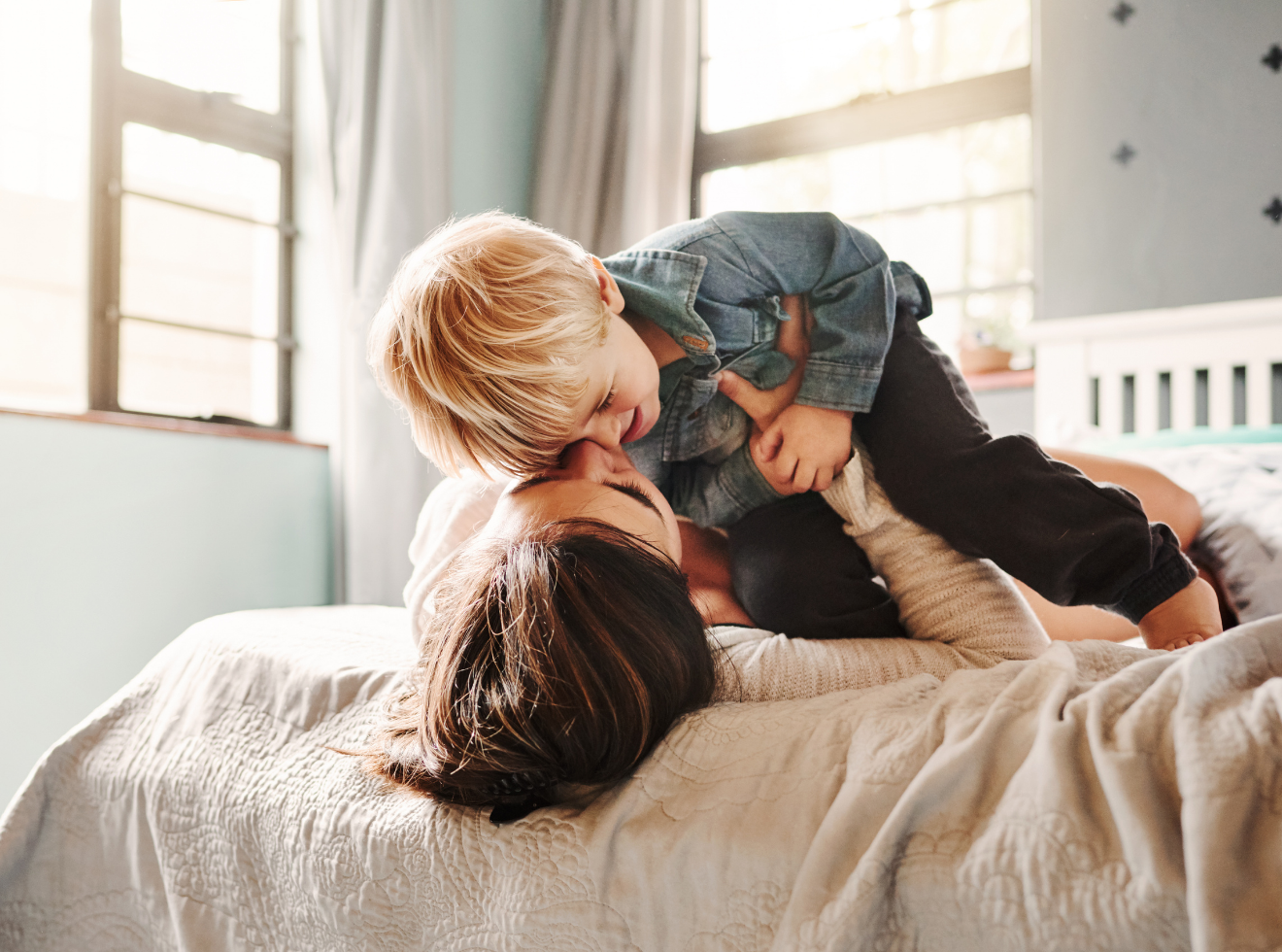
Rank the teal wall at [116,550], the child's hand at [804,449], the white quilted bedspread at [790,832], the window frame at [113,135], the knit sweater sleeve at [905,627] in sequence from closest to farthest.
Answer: the white quilted bedspread at [790,832], the knit sweater sleeve at [905,627], the child's hand at [804,449], the teal wall at [116,550], the window frame at [113,135]

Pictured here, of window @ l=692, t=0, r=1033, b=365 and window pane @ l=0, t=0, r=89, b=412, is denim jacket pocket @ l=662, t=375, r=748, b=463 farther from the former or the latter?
window pane @ l=0, t=0, r=89, b=412

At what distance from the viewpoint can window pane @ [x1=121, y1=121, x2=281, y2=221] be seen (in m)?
2.33

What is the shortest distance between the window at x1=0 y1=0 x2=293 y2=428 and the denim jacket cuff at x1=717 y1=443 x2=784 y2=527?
5.58ft

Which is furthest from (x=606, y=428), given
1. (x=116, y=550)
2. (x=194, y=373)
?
(x=194, y=373)

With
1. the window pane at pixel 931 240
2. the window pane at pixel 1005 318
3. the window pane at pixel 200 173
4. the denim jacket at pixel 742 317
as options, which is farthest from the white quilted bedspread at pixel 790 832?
the window pane at pixel 931 240

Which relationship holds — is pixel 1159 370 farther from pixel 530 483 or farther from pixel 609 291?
pixel 530 483

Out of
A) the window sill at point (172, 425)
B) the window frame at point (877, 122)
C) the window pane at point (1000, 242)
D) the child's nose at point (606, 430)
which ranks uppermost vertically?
the window frame at point (877, 122)

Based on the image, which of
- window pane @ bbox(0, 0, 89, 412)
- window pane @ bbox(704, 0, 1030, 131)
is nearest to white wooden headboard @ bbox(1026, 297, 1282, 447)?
window pane @ bbox(704, 0, 1030, 131)

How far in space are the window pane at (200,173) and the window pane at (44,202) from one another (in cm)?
12

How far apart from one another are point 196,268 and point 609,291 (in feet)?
5.93

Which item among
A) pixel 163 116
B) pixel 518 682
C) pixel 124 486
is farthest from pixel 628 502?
pixel 163 116

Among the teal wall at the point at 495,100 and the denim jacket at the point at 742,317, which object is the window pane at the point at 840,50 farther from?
the denim jacket at the point at 742,317

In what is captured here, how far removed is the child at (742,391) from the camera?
3.10 feet

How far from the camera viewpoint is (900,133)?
264cm
